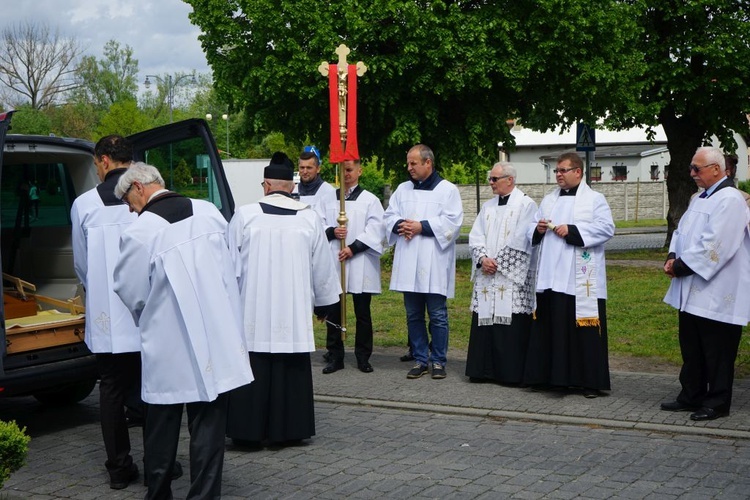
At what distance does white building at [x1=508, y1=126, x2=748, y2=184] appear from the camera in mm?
64500

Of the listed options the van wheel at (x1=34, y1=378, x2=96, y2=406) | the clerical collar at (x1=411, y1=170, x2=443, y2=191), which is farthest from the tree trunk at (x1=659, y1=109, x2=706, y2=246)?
the van wheel at (x1=34, y1=378, x2=96, y2=406)

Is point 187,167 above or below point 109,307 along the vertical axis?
above

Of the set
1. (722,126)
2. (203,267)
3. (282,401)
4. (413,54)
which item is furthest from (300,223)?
(722,126)

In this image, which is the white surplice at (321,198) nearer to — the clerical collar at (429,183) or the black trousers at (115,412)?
the clerical collar at (429,183)

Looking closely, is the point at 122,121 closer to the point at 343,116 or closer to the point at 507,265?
the point at 343,116

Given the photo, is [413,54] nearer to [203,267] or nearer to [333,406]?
[333,406]

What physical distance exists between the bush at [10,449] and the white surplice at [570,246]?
498 cm

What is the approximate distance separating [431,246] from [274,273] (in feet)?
8.89

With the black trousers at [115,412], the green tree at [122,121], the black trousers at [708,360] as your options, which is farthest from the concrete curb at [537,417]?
the green tree at [122,121]

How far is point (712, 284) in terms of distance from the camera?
312 inches

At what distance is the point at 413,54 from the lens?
20.3 metres

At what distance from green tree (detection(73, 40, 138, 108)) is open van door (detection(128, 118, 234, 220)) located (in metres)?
67.7

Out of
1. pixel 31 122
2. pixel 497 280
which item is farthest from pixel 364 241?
pixel 31 122

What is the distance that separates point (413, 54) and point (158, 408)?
1546 cm
